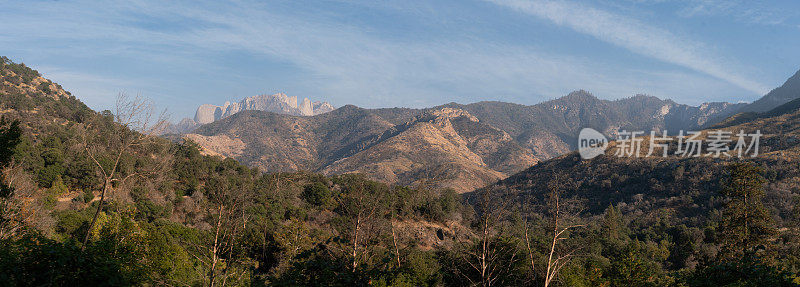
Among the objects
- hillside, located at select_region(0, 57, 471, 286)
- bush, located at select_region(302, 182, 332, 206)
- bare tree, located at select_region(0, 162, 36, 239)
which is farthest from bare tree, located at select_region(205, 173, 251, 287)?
bush, located at select_region(302, 182, 332, 206)

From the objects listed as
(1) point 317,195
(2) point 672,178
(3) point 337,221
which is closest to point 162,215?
(3) point 337,221

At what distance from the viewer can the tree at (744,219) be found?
1040 inches

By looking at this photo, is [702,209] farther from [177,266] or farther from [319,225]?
[177,266]

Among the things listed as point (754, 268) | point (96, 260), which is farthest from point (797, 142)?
point (96, 260)

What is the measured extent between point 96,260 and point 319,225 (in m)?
42.1

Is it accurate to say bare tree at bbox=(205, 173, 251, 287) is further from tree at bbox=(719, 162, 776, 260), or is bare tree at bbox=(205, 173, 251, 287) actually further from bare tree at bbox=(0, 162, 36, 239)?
tree at bbox=(719, 162, 776, 260)

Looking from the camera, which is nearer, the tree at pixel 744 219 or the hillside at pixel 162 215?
the hillside at pixel 162 215

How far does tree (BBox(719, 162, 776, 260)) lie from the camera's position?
1040 inches

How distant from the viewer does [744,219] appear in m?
27.1

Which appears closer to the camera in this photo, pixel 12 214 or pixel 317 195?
pixel 12 214

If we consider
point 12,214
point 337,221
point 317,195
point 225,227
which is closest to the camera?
point 225,227

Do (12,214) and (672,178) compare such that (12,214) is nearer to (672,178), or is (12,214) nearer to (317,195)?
(317,195)

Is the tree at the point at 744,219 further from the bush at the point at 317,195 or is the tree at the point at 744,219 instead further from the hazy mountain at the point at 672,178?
the bush at the point at 317,195

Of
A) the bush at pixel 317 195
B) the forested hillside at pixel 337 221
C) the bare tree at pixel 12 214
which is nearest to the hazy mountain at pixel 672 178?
the forested hillside at pixel 337 221
